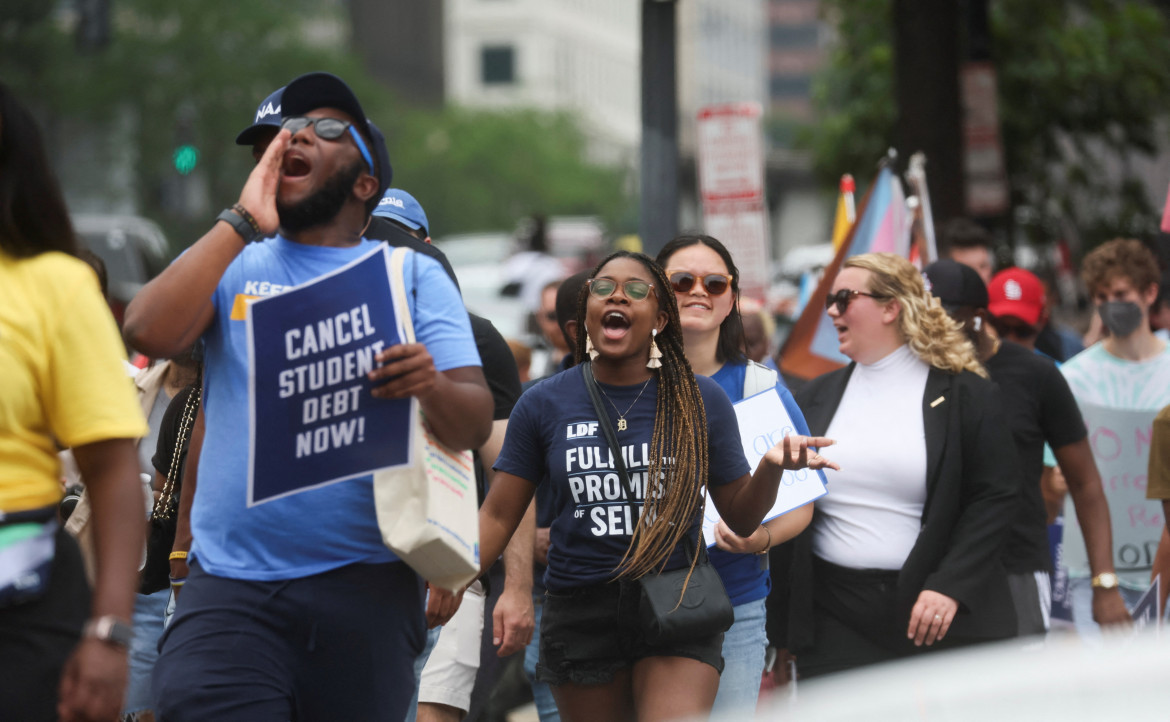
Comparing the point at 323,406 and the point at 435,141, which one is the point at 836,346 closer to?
the point at 323,406

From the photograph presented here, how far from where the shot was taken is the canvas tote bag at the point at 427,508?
11.7 ft

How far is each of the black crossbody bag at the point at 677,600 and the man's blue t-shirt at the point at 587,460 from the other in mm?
27

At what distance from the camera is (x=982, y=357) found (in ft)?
21.1

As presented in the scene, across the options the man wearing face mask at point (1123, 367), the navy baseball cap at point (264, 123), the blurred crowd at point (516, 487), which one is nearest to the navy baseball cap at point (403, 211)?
the blurred crowd at point (516, 487)

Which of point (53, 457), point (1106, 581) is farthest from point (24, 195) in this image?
point (1106, 581)

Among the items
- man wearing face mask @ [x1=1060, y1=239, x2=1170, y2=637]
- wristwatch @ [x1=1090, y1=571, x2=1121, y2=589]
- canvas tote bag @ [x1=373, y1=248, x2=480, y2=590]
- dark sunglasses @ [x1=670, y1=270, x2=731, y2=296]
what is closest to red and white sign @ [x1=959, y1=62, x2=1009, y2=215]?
man wearing face mask @ [x1=1060, y1=239, x2=1170, y2=637]

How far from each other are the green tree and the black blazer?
12.7 m

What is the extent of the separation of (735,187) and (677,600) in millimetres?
6114

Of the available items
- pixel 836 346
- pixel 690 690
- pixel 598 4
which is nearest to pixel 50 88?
pixel 836 346

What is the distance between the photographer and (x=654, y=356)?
4844mm

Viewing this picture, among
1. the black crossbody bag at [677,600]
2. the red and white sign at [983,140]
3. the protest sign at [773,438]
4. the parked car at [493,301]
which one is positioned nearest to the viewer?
the black crossbody bag at [677,600]

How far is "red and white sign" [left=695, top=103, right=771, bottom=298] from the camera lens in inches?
406

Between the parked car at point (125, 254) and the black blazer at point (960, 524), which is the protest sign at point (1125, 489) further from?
the parked car at point (125, 254)

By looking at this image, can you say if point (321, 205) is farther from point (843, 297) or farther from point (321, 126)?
point (843, 297)
